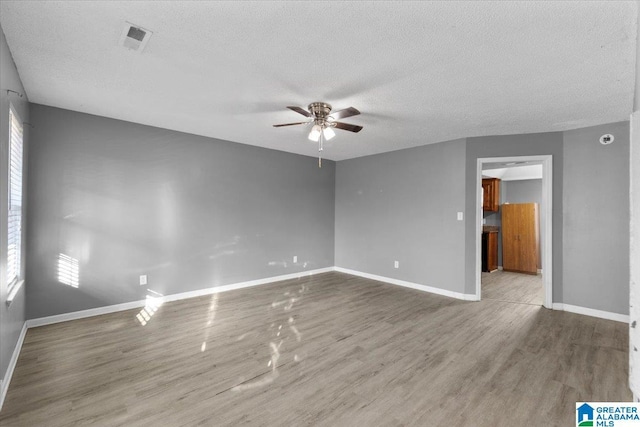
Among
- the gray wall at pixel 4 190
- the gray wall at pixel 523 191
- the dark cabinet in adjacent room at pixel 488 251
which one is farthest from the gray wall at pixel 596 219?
the gray wall at pixel 4 190

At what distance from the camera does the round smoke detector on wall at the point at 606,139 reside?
354cm

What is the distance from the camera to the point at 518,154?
4039 millimetres

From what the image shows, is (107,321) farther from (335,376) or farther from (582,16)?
(582,16)

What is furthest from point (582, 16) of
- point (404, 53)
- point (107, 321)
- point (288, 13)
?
point (107, 321)

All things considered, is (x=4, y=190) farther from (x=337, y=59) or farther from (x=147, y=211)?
(x=337, y=59)

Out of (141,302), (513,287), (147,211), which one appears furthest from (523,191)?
(141,302)

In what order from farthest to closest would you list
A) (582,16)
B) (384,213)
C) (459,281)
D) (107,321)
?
1. (384,213)
2. (459,281)
3. (107,321)
4. (582,16)

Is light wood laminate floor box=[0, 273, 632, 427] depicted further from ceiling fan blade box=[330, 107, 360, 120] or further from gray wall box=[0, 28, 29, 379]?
ceiling fan blade box=[330, 107, 360, 120]

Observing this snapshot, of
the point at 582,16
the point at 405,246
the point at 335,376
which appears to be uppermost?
the point at 582,16

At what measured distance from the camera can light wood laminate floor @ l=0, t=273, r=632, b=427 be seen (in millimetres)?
1896

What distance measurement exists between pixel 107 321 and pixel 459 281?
4.63 m

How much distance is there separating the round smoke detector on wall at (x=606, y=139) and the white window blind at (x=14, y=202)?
19.7 feet

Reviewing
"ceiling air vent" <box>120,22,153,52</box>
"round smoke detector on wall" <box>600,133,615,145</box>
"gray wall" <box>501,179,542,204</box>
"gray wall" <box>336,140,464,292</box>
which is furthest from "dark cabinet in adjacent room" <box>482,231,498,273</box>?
"ceiling air vent" <box>120,22,153,52</box>

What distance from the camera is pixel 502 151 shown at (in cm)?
412
